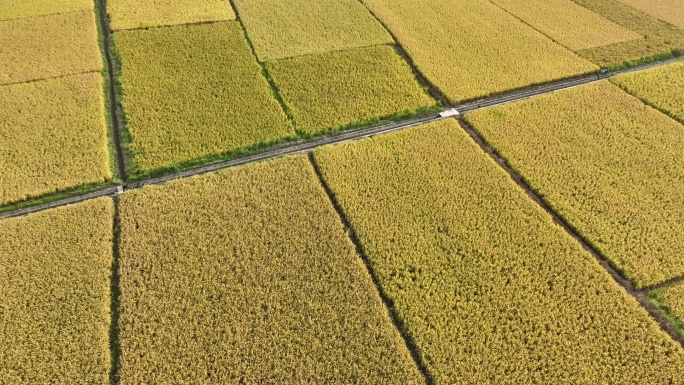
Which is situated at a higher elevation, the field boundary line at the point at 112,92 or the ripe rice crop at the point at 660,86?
the ripe rice crop at the point at 660,86

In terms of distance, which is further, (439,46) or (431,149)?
(439,46)

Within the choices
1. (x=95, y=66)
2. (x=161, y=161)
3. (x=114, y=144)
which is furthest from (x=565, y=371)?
(x=95, y=66)

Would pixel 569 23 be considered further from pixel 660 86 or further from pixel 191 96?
pixel 191 96

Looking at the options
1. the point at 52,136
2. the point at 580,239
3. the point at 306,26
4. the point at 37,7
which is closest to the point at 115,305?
the point at 52,136

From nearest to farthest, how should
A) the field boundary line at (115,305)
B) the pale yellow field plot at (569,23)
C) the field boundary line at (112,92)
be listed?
1. the field boundary line at (115,305)
2. the field boundary line at (112,92)
3. the pale yellow field plot at (569,23)

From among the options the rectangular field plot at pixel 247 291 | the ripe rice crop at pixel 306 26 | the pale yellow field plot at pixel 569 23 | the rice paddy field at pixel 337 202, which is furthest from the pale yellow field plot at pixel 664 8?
the rectangular field plot at pixel 247 291

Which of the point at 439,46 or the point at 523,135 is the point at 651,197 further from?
the point at 439,46

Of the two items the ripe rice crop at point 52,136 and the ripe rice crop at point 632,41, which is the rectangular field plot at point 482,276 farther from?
the ripe rice crop at point 632,41
